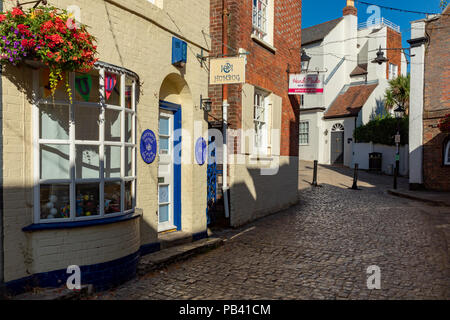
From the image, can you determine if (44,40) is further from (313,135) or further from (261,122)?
(313,135)

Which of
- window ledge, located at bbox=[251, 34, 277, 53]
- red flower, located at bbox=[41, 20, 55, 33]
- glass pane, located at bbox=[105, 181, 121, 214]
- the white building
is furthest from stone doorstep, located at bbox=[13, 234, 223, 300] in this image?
the white building

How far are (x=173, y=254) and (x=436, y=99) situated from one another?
14412mm

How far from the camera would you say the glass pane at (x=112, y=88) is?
185 inches

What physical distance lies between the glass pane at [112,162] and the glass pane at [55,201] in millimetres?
594

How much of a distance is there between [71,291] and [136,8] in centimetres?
394

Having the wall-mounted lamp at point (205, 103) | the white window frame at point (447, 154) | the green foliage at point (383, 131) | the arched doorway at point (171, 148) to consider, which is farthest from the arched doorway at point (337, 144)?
the arched doorway at point (171, 148)

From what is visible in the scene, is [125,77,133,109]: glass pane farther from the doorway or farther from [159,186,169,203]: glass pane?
[159,186,169,203]: glass pane

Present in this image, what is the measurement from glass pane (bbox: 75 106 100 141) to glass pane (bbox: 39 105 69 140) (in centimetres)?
14

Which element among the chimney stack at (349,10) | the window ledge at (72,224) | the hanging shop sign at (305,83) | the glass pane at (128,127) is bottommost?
the window ledge at (72,224)

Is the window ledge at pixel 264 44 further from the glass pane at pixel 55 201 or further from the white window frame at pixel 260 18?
the glass pane at pixel 55 201

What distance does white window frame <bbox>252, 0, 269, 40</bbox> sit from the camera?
9.38m
